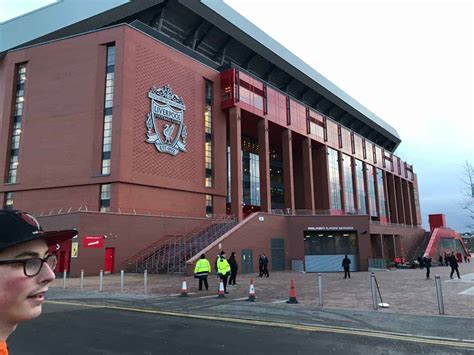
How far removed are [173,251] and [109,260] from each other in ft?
17.6

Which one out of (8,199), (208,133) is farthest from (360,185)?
(8,199)

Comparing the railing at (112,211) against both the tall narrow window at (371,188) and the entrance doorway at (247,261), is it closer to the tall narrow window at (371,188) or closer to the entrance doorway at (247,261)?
the entrance doorway at (247,261)

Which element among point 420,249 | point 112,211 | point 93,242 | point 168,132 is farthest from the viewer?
Answer: point 420,249

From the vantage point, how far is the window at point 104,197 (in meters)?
36.3

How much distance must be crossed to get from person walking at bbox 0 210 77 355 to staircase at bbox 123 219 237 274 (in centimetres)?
2712

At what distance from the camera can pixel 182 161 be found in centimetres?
4184

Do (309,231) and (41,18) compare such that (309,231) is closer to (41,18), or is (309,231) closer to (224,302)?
(224,302)

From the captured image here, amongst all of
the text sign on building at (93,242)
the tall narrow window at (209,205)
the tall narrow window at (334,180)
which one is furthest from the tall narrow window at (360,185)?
the text sign on building at (93,242)

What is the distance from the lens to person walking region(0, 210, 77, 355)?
5.76 feet

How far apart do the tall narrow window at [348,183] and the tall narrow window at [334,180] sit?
8.11 feet

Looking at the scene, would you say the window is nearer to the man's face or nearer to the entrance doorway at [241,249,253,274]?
the entrance doorway at [241,249,253,274]

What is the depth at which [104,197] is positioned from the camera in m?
36.5

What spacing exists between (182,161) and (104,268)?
14.9m

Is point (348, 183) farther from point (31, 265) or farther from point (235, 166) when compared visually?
point (31, 265)
